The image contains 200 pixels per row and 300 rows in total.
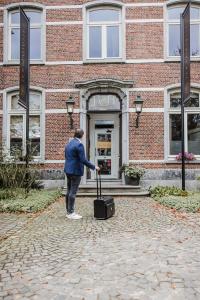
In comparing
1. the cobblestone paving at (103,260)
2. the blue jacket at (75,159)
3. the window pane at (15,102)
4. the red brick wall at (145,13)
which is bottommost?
the cobblestone paving at (103,260)

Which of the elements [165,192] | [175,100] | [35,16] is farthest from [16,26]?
[165,192]

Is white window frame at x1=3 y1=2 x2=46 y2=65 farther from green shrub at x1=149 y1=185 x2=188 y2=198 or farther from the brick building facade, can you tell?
green shrub at x1=149 y1=185 x2=188 y2=198

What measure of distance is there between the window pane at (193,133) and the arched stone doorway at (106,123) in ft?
7.96

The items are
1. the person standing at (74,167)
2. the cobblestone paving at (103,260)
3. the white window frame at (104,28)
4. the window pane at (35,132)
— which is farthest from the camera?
the window pane at (35,132)

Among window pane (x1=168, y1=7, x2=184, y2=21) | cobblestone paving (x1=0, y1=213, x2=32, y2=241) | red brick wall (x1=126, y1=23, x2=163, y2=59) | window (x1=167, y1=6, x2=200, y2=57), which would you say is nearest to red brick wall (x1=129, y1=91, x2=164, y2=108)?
red brick wall (x1=126, y1=23, x2=163, y2=59)

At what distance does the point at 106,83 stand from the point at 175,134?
327 centimetres

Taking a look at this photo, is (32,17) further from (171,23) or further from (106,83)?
(171,23)

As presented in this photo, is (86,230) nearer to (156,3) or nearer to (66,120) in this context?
(66,120)

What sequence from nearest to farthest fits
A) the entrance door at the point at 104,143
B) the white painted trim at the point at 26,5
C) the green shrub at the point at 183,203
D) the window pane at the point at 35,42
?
the green shrub at the point at 183,203, the white painted trim at the point at 26,5, the entrance door at the point at 104,143, the window pane at the point at 35,42

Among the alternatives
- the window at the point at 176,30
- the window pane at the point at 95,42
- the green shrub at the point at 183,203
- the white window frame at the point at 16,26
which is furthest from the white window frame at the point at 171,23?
the green shrub at the point at 183,203

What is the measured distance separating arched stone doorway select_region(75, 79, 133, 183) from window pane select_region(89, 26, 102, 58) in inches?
52.9

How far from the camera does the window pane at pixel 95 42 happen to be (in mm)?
13570

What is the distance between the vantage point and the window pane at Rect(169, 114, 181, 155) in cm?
1309

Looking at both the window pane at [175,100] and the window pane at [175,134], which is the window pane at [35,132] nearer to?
the window pane at [175,134]
